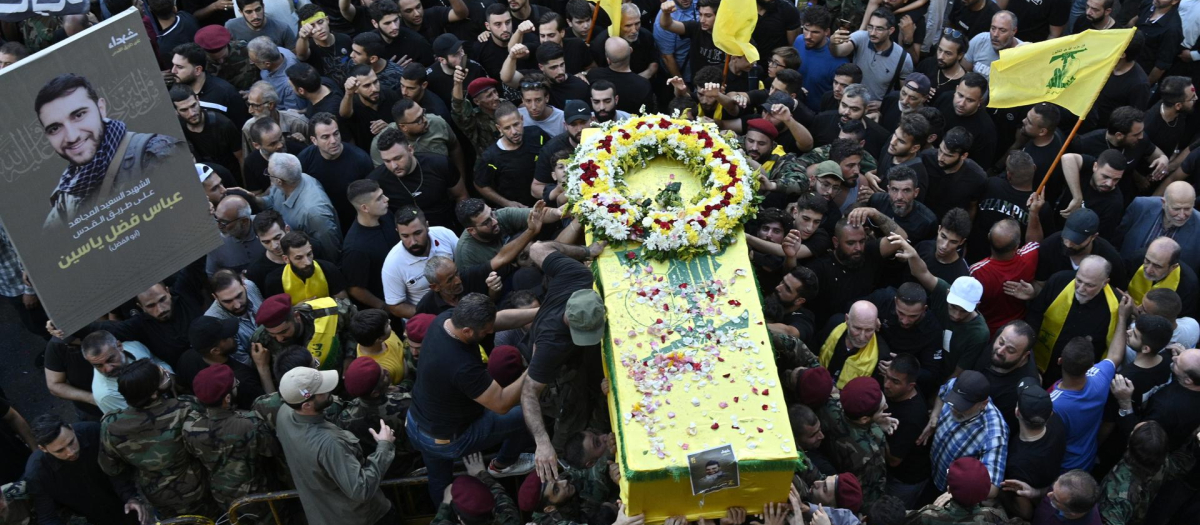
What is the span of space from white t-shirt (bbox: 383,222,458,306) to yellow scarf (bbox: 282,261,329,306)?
507mm

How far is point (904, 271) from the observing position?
27.6ft

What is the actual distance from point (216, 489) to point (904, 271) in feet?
17.7

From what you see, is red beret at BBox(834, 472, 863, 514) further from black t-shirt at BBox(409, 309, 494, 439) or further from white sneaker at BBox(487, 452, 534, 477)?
black t-shirt at BBox(409, 309, 494, 439)

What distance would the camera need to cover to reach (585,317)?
6160 mm

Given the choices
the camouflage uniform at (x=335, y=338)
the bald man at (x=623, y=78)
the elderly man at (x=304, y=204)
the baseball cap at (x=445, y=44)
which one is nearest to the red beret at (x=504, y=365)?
the camouflage uniform at (x=335, y=338)

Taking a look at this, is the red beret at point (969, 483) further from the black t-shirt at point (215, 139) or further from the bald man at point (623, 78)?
the black t-shirt at point (215, 139)

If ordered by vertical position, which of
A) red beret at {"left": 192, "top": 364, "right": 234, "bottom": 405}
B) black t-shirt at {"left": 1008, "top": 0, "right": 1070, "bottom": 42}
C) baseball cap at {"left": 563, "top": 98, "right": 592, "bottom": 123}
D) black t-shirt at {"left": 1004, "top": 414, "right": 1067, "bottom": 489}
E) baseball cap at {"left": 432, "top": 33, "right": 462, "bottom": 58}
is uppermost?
baseball cap at {"left": 432, "top": 33, "right": 462, "bottom": 58}

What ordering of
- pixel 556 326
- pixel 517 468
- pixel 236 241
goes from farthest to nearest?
pixel 236 241, pixel 517 468, pixel 556 326

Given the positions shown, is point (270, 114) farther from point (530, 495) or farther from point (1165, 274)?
point (1165, 274)

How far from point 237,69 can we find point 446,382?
231 inches

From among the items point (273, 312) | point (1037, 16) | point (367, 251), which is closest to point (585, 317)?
point (273, 312)

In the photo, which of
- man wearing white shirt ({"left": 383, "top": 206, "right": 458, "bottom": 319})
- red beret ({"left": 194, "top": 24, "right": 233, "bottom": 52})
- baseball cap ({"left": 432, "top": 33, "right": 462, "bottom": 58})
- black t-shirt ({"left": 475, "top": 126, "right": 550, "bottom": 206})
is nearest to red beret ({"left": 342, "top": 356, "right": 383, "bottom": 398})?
man wearing white shirt ({"left": 383, "top": 206, "right": 458, "bottom": 319})

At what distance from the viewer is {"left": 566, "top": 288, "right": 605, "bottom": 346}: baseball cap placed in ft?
20.2

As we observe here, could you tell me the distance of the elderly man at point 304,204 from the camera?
28.6 feet
